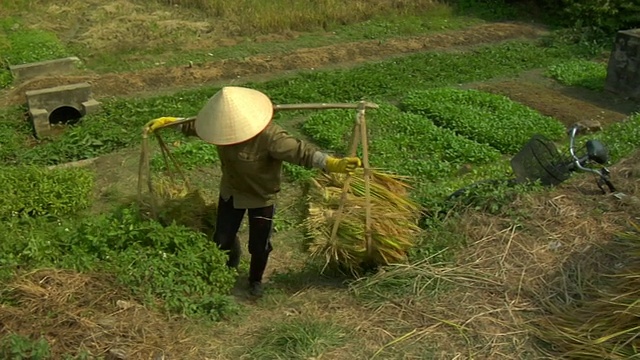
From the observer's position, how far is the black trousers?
5.00 metres

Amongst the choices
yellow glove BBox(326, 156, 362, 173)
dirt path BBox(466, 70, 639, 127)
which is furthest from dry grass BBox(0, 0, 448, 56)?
yellow glove BBox(326, 156, 362, 173)

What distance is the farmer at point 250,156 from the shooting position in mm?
4547

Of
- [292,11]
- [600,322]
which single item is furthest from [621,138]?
[292,11]

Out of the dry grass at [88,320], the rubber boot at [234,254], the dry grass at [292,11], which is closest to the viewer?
the dry grass at [88,320]

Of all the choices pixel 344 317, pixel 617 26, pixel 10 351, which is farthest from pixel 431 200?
pixel 617 26

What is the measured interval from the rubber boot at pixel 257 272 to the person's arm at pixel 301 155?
89 cm

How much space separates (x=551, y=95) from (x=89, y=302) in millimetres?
8627

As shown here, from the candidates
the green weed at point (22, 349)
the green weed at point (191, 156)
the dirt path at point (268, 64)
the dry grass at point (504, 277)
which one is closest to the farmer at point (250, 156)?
the dry grass at point (504, 277)

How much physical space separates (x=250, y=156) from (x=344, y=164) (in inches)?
27.2

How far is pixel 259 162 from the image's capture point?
475 centimetres

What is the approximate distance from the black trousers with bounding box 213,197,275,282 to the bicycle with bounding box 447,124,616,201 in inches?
62.7

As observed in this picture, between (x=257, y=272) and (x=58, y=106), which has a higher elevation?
(x=257, y=272)

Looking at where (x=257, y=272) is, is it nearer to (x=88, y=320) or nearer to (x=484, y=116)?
(x=88, y=320)

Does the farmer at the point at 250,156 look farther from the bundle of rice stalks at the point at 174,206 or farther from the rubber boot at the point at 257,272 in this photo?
the bundle of rice stalks at the point at 174,206
